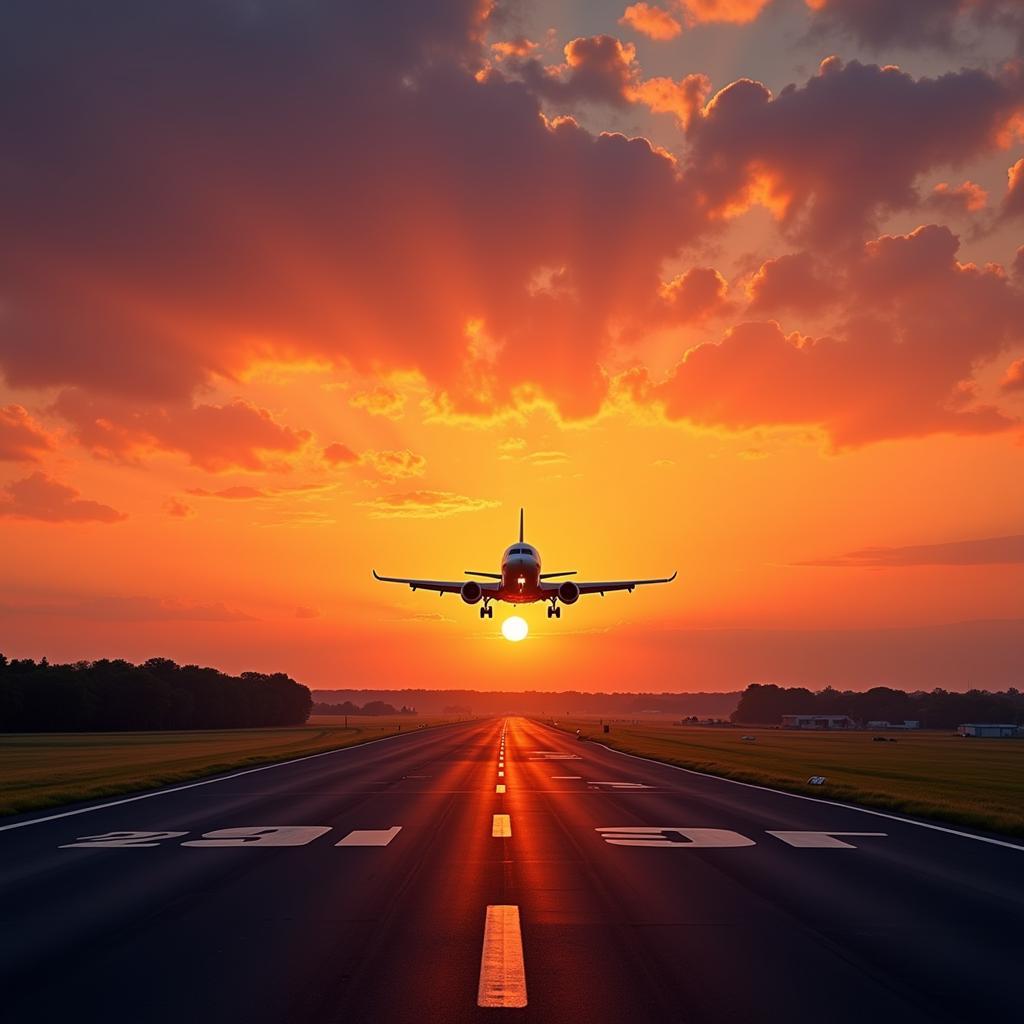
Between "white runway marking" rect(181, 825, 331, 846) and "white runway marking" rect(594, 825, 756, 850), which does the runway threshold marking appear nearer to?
"white runway marking" rect(594, 825, 756, 850)

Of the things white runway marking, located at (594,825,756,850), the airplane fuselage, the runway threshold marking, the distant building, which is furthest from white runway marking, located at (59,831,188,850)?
the distant building

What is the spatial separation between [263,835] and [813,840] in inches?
372

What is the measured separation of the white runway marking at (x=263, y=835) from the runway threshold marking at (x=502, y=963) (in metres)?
6.88

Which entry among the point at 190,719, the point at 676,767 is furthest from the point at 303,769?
the point at 190,719

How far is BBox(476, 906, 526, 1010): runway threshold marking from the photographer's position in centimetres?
697

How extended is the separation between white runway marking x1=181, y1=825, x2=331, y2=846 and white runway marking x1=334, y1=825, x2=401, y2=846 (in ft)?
1.86

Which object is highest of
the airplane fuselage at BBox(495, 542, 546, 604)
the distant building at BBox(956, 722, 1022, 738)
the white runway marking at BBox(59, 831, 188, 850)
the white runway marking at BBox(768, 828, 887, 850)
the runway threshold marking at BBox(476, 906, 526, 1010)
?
the airplane fuselage at BBox(495, 542, 546, 604)

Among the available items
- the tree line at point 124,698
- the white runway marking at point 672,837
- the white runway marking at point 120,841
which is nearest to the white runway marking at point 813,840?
the white runway marking at point 672,837

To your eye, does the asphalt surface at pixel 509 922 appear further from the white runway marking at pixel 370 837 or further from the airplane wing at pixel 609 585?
the airplane wing at pixel 609 585

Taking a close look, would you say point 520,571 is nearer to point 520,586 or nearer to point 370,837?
point 520,586

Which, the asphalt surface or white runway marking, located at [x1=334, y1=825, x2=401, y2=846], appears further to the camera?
white runway marking, located at [x1=334, y1=825, x2=401, y2=846]

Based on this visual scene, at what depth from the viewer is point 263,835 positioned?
55.8ft

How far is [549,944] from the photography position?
8742mm

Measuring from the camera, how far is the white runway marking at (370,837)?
16.0m
